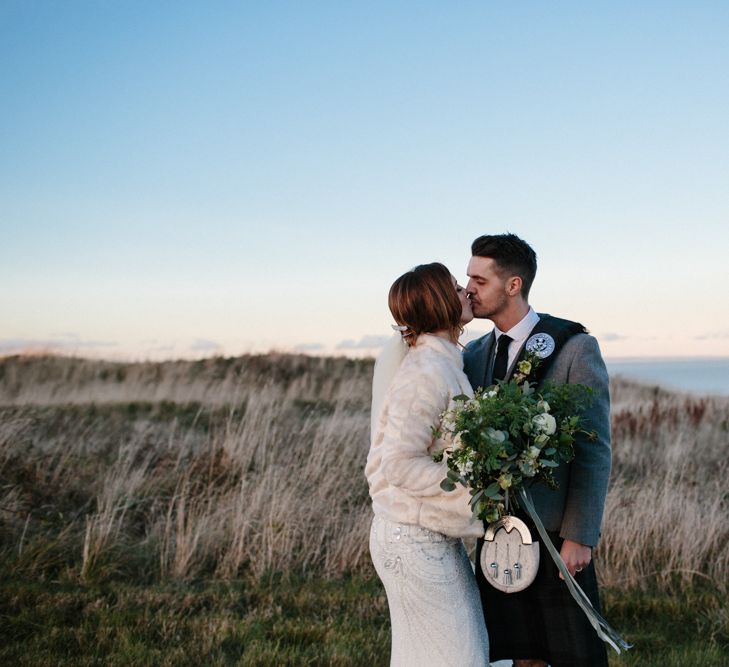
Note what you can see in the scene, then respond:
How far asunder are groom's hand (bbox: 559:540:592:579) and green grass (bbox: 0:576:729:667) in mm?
1862

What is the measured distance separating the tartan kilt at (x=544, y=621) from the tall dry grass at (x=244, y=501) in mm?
2882

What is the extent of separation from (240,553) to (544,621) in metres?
3.47

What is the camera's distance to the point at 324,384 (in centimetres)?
2002

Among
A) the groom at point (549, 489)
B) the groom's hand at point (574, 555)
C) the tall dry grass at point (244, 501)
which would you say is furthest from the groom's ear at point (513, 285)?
the tall dry grass at point (244, 501)

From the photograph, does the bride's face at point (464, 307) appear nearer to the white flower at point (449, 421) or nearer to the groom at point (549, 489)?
the groom at point (549, 489)

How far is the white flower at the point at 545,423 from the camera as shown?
2789 millimetres

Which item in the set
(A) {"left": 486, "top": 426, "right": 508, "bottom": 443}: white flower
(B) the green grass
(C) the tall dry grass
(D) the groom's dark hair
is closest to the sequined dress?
(A) {"left": 486, "top": 426, "right": 508, "bottom": 443}: white flower

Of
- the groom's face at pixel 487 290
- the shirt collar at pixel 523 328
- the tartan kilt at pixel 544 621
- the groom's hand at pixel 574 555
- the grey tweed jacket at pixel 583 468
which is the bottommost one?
the tartan kilt at pixel 544 621

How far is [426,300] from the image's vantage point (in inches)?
119

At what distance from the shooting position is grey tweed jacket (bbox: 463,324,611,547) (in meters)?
3.36

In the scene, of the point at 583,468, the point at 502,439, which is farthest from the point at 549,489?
the point at 502,439

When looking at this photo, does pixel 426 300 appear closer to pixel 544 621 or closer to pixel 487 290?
pixel 487 290

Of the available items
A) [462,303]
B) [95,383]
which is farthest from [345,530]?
[95,383]

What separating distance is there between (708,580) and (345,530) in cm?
293
